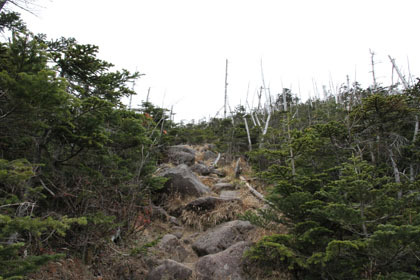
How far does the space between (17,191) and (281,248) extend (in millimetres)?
3805

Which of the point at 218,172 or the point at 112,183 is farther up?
the point at 218,172

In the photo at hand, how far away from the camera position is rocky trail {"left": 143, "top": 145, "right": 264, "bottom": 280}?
4.51 metres

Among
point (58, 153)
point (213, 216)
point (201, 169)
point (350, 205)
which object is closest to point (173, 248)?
point (213, 216)

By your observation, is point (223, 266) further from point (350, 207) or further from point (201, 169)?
point (201, 169)

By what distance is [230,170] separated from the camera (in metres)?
10.9

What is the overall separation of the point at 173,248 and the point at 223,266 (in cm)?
152

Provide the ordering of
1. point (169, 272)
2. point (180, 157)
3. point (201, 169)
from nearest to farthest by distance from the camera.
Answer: point (169, 272) → point (201, 169) → point (180, 157)

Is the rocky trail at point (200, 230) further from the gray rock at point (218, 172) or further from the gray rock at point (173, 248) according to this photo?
the gray rock at point (218, 172)

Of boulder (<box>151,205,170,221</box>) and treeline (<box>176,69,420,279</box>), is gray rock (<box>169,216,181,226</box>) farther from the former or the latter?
treeline (<box>176,69,420,279</box>)

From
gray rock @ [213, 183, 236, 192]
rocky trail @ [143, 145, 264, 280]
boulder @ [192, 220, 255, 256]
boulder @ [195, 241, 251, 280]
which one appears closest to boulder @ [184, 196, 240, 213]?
rocky trail @ [143, 145, 264, 280]

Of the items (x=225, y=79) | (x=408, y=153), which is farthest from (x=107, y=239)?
(x=225, y=79)

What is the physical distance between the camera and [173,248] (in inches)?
219

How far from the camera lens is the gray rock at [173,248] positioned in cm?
543

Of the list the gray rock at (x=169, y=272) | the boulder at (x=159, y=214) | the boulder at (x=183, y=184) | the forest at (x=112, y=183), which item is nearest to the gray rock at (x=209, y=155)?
the boulder at (x=183, y=184)
